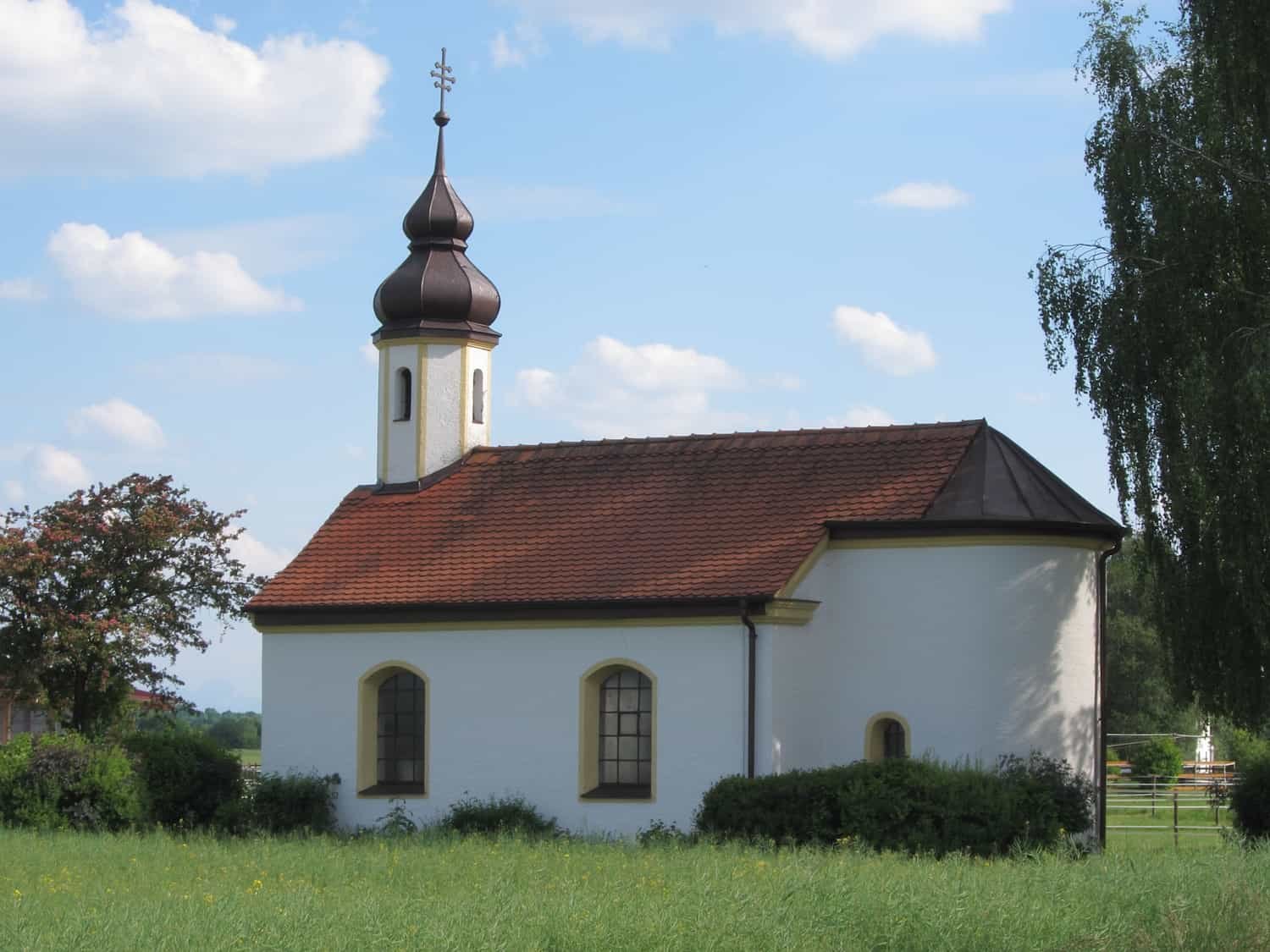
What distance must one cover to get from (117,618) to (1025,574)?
745 inches

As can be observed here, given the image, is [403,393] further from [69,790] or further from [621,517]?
[69,790]

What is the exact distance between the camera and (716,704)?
24.3 metres

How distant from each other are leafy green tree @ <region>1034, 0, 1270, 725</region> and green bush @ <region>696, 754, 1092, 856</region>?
2.94 metres

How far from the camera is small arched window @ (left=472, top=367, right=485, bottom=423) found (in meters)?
30.7

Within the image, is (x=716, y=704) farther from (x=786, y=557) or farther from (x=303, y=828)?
(x=303, y=828)

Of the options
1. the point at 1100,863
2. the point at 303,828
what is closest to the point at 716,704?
the point at 303,828

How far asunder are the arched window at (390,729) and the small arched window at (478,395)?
5414 millimetres

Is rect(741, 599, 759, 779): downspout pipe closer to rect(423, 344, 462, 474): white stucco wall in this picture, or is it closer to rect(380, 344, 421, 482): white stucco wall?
rect(423, 344, 462, 474): white stucco wall

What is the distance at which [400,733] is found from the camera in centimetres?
2714

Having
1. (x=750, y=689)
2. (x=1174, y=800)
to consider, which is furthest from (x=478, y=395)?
(x=1174, y=800)

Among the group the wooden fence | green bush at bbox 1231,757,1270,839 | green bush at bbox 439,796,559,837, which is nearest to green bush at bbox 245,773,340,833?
green bush at bbox 439,796,559,837

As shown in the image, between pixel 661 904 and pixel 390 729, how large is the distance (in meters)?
13.5

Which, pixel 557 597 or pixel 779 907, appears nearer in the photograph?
pixel 779 907

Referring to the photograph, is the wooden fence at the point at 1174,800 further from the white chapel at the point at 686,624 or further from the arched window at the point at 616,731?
the arched window at the point at 616,731
